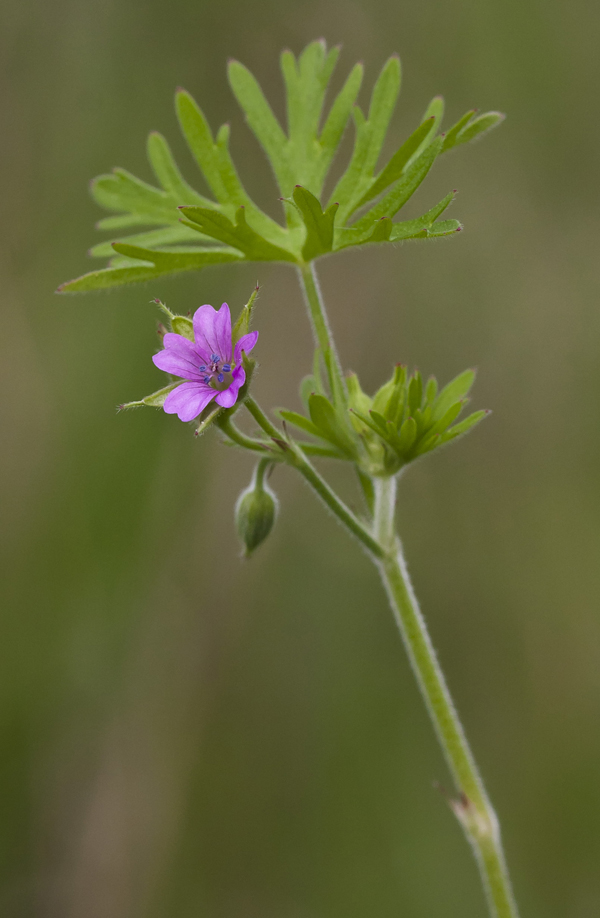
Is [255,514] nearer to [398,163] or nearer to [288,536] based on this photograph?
[398,163]

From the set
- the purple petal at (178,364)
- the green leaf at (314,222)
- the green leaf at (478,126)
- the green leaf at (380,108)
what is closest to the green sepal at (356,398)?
the green leaf at (314,222)

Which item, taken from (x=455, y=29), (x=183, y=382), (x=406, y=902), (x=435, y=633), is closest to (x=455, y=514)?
(x=435, y=633)

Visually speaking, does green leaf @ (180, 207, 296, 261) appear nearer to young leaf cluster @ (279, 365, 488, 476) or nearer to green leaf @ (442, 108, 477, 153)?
young leaf cluster @ (279, 365, 488, 476)

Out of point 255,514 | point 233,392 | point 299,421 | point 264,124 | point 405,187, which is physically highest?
point 264,124

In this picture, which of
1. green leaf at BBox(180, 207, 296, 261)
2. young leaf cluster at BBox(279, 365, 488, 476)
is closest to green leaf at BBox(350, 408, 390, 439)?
young leaf cluster at BBox(279, 365, 488, 476)

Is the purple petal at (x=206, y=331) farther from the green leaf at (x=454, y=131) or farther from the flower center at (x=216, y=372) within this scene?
the green leaf at (x=454, y=131)

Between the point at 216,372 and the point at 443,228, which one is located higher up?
the point at 443,228

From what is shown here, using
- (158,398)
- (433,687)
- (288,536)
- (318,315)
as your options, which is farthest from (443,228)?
(288,536)
